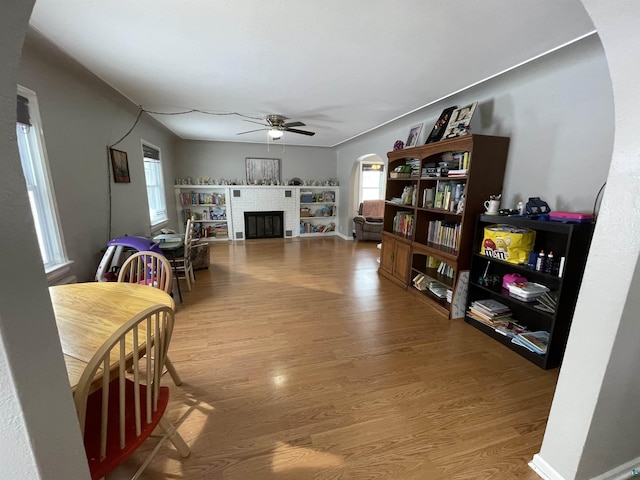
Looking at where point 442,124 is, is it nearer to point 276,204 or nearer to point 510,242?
point 510,242

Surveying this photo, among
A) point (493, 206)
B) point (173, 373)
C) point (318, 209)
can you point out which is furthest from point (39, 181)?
point (318, 209)

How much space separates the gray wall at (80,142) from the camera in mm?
2049

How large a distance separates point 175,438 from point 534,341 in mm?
2582

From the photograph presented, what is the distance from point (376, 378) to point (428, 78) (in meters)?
2.58

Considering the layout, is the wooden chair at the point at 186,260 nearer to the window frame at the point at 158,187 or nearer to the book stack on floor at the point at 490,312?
the window frame at the point at 158,187

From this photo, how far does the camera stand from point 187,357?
2055 millimetres

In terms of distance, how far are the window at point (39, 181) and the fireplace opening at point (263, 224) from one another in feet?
13.5

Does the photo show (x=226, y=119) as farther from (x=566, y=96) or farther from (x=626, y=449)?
(x=626, y=449)

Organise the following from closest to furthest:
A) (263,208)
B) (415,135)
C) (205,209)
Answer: (415,135) → (205,209) → (263,208)

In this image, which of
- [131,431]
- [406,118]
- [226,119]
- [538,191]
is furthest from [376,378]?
[226,119]

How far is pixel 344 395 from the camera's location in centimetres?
171

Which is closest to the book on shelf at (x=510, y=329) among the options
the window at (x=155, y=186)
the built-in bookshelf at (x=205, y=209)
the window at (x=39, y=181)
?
the window at (x=39, y=181)

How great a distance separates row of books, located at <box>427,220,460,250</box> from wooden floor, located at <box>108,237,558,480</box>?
79cm

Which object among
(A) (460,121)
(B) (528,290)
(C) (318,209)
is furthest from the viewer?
(C) (318,209)
